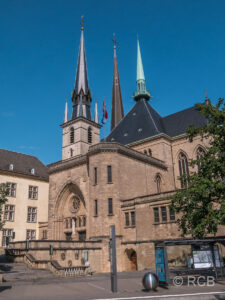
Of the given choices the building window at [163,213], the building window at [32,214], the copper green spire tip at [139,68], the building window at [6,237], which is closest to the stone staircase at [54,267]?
the building window at [163,213]

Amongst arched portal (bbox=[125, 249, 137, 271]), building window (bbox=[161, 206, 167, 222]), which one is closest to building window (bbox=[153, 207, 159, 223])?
building window (bbox=[161, 206, 167, 222])

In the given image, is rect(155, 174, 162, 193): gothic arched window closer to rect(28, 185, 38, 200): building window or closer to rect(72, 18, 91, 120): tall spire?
rect(28, 185, 38, 200): building window

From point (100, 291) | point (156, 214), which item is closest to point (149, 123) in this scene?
point (156, 214)

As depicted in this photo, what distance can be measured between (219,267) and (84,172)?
72.2ft

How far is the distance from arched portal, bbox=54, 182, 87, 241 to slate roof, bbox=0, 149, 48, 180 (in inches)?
374

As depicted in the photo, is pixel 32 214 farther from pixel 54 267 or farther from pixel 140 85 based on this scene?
pixel 140 85

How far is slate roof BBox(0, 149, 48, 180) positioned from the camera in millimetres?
44188

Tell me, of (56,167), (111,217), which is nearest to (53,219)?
(56,167)

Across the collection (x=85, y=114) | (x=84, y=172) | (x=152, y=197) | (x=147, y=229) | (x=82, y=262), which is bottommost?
(x=82, y=262)

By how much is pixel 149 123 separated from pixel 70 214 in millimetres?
17650

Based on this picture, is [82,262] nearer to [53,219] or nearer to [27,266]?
[27,266]

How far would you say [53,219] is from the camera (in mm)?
37938

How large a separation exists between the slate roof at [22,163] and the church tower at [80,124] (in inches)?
243

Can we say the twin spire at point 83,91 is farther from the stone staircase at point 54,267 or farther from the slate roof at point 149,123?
the stone staircase at point 54,267
